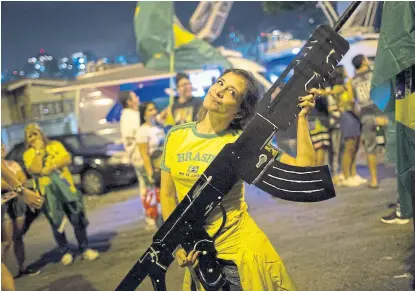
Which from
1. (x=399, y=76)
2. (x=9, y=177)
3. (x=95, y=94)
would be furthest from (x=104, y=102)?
(x=399, y=76)

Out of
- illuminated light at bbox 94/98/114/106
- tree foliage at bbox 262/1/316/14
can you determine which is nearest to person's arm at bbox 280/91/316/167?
tree foliage at bbox 262/1/316/14

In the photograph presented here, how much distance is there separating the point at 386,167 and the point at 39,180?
5.65 metres

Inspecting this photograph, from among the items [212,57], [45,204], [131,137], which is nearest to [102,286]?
[45,204]

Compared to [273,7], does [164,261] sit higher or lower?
lower

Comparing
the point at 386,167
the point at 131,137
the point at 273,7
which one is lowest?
the point at 386,167

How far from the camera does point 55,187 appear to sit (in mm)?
4887

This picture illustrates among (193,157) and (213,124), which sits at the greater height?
(213,124)

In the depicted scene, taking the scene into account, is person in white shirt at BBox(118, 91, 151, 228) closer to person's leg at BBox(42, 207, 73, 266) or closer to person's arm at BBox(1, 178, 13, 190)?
person's leg at BBox(42, 207, 73, 266)

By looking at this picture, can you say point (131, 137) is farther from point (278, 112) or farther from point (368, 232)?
point (278, 112)

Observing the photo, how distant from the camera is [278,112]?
204 centimetres

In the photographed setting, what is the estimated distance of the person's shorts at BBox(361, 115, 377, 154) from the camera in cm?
626

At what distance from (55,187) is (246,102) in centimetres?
329

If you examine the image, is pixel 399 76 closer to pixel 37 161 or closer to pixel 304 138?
pixel 304 138

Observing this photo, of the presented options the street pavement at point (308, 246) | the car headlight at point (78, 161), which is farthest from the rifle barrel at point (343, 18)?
the car headlight at point (78, 161)
